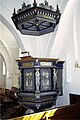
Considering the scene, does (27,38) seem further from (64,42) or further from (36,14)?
(36,14)

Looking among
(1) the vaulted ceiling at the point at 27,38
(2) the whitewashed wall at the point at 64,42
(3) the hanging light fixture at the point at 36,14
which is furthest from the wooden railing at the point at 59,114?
(1) the vaulted ceiling at the point at 27,38

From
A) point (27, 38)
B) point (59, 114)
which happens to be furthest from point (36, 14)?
point (27, 38)

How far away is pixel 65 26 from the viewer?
274 inches

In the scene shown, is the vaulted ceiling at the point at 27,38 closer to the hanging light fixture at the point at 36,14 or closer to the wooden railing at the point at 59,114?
the hanging light fixture at the point at 36,14

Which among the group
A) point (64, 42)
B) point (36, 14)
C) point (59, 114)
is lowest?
point (59, 114)

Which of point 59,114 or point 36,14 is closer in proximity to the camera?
point 36,14

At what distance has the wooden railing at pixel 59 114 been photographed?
4133 mm

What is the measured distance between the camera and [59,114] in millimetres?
4695

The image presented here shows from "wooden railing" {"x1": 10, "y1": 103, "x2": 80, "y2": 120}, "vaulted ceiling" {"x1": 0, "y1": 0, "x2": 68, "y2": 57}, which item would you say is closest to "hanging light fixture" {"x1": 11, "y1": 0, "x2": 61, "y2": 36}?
"vaulted ceiling" {"x1": 0, "y1": 0, "x2": 68, "y2": 57}

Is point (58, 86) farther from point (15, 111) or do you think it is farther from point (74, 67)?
point (15, 111)

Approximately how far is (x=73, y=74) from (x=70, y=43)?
1.07 metres

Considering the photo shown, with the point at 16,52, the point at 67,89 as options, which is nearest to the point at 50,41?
the point at 67,89

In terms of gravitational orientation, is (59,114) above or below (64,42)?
below

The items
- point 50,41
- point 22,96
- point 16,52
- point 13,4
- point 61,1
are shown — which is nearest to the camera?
point 22,96
